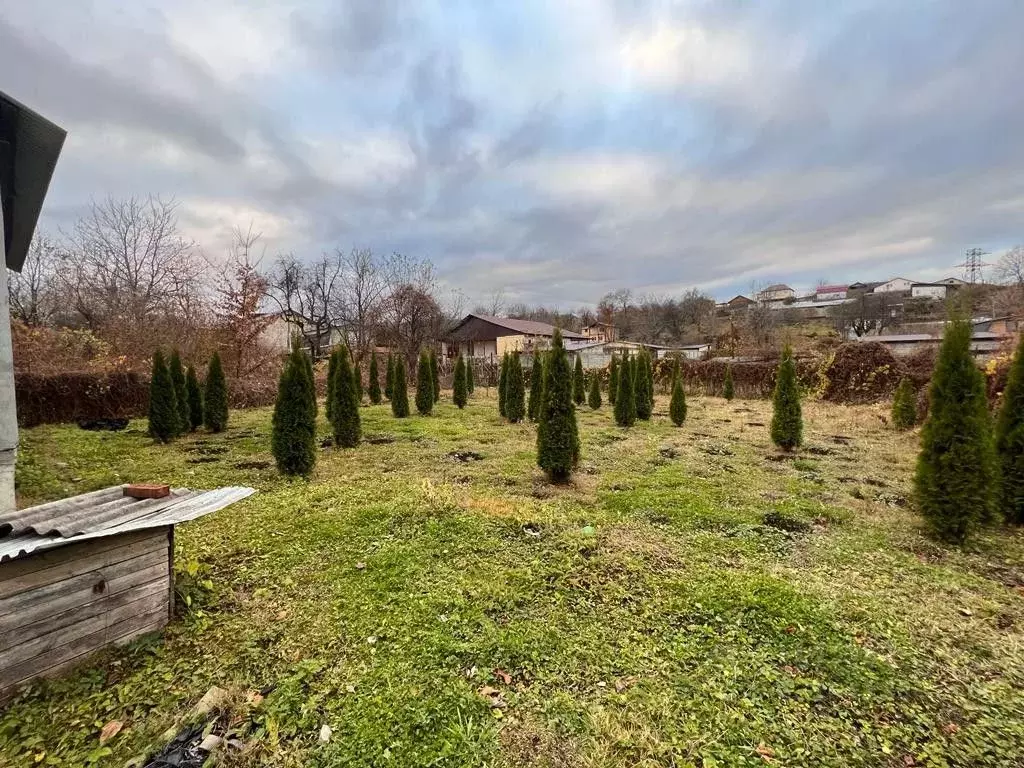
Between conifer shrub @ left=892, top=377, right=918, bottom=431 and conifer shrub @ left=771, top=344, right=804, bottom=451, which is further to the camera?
conifer shrub @ left=892, top=377, right=918, bottom=431

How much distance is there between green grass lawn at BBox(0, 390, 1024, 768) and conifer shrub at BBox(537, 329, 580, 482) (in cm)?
61

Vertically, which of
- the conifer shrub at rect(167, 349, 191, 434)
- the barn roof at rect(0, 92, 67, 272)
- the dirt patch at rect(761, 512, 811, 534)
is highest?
the barn roof at rect(0, 92, 67, 272)

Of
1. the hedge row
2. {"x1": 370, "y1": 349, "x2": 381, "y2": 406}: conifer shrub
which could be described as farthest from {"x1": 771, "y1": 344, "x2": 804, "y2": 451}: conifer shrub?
the hedge row

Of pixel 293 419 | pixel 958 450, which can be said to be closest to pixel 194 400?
pixel 293 419

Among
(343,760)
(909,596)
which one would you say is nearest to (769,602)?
(909,596)

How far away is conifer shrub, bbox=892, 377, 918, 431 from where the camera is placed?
10000 mm

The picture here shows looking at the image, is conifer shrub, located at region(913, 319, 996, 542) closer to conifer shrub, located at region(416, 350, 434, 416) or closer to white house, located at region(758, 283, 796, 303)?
conifer shrub, located at region(416, 350, 434, 416)

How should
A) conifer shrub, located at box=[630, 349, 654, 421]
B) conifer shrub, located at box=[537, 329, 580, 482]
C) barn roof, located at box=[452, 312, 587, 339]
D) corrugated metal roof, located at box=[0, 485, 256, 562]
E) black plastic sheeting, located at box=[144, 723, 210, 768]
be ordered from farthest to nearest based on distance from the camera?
barn roof, located at box=[452, 312, 587, 339] < conifer shrub, located at box=[630, 349, 654, 421] < conifer shrub, located at box=[537, 329, 580, 482] < corrugated metal roof, located at box=[0, 485, 256, 562] < black plastic sheeting, located at box=[144, 723, 210, 768]

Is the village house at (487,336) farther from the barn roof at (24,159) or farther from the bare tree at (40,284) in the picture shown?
the barn roof at (24,159)

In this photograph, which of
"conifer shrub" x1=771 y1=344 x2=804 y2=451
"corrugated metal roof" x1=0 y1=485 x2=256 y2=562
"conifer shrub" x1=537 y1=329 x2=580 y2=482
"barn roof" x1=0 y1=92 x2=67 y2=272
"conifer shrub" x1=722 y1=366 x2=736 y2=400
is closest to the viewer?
"corrugated metal roof" x1=0 y1=485 x2=256 y2=562

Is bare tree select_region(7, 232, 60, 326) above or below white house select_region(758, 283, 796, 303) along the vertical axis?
below

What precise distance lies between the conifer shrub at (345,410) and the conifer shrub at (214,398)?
135 inches

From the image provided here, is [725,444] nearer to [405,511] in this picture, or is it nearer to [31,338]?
[405,511]

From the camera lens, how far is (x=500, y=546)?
3953 millimetres
